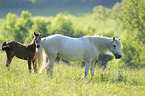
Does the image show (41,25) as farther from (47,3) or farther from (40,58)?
(47,3)

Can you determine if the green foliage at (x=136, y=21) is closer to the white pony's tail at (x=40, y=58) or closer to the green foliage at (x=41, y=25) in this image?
the green foliage at (x=41, y=25)

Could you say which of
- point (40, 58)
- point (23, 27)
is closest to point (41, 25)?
point (23, 27)

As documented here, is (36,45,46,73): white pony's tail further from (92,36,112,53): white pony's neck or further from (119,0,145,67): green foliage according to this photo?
(119,0,145,67): green foliage

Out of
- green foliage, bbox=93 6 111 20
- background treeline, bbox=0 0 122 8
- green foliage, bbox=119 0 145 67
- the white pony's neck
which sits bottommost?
the white pony's neck

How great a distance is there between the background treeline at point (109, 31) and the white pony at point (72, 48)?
1118 centimetres

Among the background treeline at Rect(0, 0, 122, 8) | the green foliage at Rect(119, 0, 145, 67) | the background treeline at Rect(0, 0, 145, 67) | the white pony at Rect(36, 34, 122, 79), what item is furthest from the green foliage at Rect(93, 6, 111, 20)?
the white pony at Rect(36, 34, 122, 79)

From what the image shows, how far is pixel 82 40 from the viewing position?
628 cm

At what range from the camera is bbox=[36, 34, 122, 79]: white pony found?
19.5 ft

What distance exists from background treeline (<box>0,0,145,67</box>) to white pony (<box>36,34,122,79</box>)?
36.7 feet

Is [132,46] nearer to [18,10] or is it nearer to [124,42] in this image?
[124,42]

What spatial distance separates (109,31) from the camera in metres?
24.8

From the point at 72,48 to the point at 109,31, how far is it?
778 inches

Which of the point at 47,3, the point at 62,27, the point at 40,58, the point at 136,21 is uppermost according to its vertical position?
the point at 47,3

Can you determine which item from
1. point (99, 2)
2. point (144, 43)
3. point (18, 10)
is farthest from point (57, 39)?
point (99, 2)
